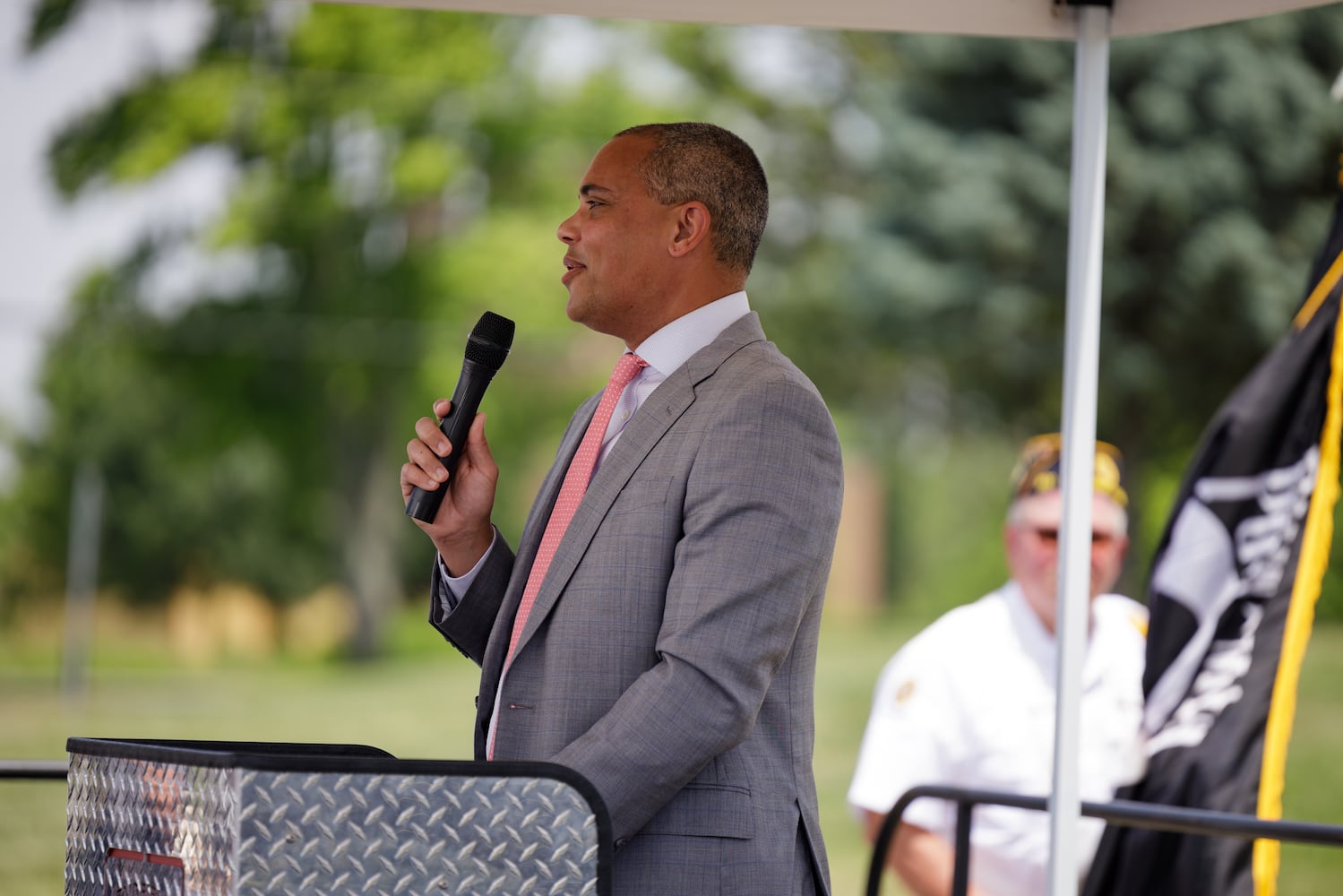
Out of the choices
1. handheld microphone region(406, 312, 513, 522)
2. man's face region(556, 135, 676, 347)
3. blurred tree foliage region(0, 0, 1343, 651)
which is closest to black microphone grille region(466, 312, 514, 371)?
handheld microphone region(406, 312, 513, 522)

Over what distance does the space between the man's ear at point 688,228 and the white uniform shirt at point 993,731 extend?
229 centimetres

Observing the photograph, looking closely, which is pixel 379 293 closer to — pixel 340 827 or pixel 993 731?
pixel 993 731

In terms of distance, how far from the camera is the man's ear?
2.31 m

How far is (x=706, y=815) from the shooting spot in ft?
6.61

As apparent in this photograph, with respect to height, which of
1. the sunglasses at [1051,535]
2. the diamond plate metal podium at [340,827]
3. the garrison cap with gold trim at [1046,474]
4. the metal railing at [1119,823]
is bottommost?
the diamond plate metal podium at [340,827]

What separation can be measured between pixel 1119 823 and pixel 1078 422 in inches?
46.4

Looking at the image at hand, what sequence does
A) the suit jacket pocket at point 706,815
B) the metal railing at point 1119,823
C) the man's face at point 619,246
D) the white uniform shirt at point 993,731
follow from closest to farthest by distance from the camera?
the suit jacket pocket at point 706,815
the man's face at point 619,246
the metal railing at point 1119,823
the white uniform shirt at point 993,731

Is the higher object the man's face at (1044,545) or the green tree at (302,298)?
the green tree at (302,298)

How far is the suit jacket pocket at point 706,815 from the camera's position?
2.00 metres

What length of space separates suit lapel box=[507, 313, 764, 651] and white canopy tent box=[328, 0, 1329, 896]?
0.49 m

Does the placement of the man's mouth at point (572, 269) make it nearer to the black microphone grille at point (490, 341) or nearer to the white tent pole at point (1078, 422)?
the black microphone grille at point (490, 341)

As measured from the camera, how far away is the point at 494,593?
8.02ft

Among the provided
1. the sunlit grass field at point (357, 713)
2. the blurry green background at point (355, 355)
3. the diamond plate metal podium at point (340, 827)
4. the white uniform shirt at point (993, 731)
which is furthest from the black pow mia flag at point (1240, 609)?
the blurry green background at point (355, 355)

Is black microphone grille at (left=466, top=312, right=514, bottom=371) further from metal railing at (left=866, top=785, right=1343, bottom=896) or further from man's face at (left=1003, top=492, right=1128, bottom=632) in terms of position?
man's face at (left=1003, top=492, right=1128, bottom=632)
